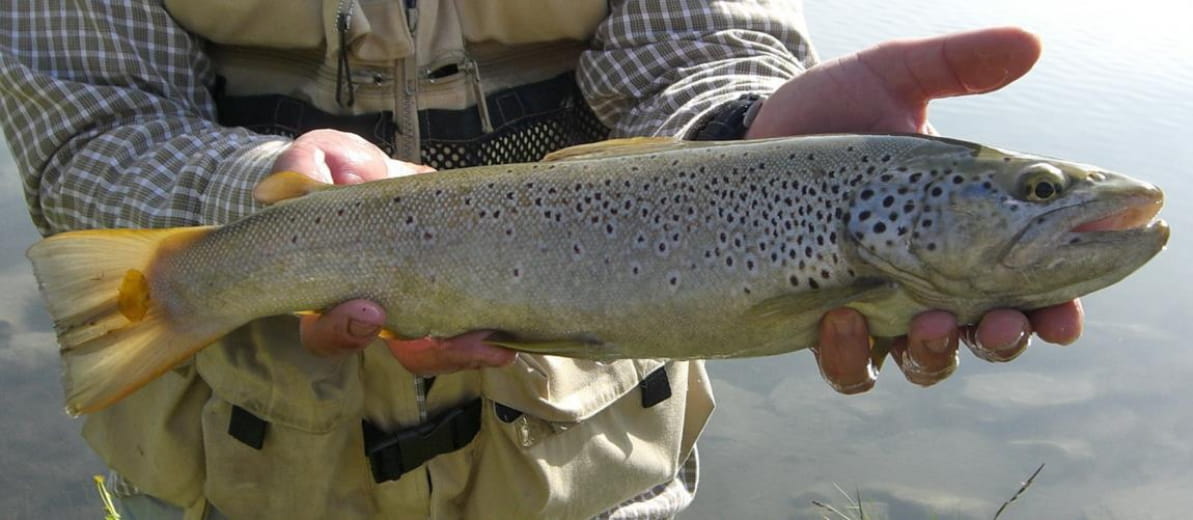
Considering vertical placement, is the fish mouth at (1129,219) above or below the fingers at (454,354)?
above

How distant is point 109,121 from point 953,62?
6.10 feet

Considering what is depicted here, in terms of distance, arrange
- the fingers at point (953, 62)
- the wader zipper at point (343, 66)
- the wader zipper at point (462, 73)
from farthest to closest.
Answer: the wader zipper at point (462, 73), the wader zipper at point (343, 66), the fingers at point (953, 62)

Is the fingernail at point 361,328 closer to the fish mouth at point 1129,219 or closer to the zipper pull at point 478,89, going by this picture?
the zipper pull at point 478,89

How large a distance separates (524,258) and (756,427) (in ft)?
9.54

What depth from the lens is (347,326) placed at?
81.6 inches

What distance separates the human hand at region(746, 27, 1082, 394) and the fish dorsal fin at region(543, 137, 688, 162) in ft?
1.27

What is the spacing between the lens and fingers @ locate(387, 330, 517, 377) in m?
2.10

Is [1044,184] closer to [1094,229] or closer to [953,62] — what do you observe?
[1094,229]

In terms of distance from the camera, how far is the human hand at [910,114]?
2.04 metres

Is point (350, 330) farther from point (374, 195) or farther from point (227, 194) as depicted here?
point (227, 194)

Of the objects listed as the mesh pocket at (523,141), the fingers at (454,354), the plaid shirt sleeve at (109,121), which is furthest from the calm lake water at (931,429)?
the fingers at (454,354)

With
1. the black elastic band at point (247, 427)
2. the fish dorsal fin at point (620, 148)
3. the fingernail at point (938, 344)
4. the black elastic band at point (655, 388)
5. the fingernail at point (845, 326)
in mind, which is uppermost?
the fish dorsal fin at point (620, 148)

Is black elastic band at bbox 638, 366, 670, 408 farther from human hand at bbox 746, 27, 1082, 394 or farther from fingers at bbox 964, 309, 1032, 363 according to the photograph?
fingers at bbox 964, 309, 1032, 363

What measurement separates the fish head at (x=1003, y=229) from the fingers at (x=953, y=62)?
0.73 ft
